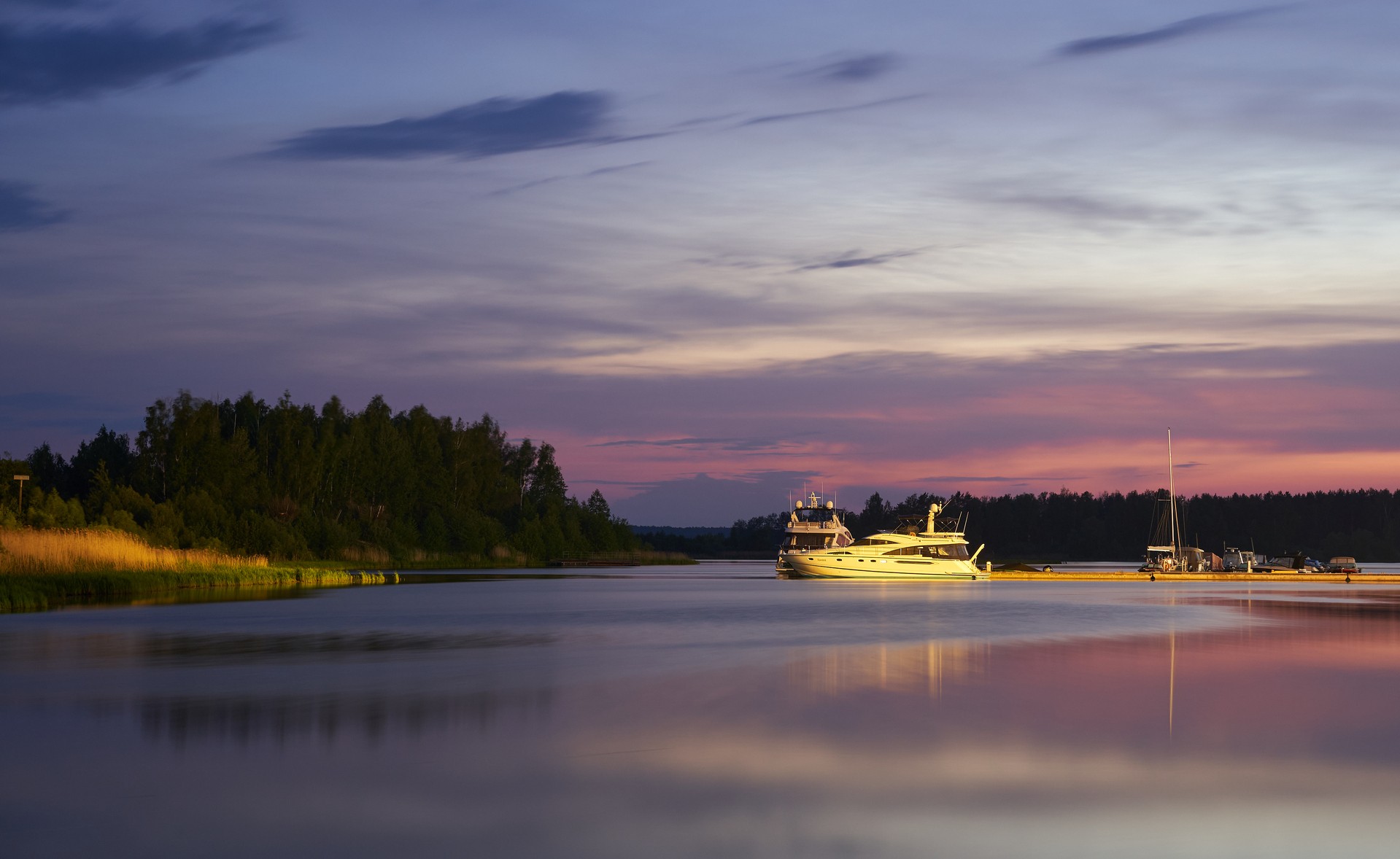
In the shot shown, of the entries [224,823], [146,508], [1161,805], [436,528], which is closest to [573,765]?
[224,823]

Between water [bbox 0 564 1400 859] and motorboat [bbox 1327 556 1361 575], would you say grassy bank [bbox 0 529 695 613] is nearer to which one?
water [bbox 0 564 1400 859]

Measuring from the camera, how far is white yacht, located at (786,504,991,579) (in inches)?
2997

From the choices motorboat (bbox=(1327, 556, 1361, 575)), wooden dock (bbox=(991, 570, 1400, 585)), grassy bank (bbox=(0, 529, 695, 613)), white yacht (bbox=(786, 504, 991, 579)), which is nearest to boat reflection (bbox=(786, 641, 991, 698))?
grassy bank (bbox=(0, 529, 695, 613))

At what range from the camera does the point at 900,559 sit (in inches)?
3004

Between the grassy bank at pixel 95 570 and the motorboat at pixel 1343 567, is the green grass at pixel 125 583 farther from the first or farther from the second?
the motorboat at pixel 1343 567

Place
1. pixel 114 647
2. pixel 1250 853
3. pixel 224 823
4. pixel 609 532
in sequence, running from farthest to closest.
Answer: pixel 609 532 < pixel 114 647 < pixel 224 823 < pixel 1250 853

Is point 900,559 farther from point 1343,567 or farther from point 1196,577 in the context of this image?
point 1343,567

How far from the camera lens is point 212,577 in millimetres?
53219

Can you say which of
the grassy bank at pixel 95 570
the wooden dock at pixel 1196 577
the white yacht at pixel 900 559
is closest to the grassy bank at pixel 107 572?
the grassy bank at pixel 95 570

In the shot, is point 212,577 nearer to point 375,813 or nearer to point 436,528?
point 375,813

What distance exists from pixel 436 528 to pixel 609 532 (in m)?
30.3

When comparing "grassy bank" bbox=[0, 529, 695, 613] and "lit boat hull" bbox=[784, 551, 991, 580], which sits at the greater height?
"grassy bank" bbox=[0, 529, 695, 613]

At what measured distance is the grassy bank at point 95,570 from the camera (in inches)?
1610

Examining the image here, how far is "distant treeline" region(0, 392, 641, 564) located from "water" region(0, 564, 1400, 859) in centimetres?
3034
